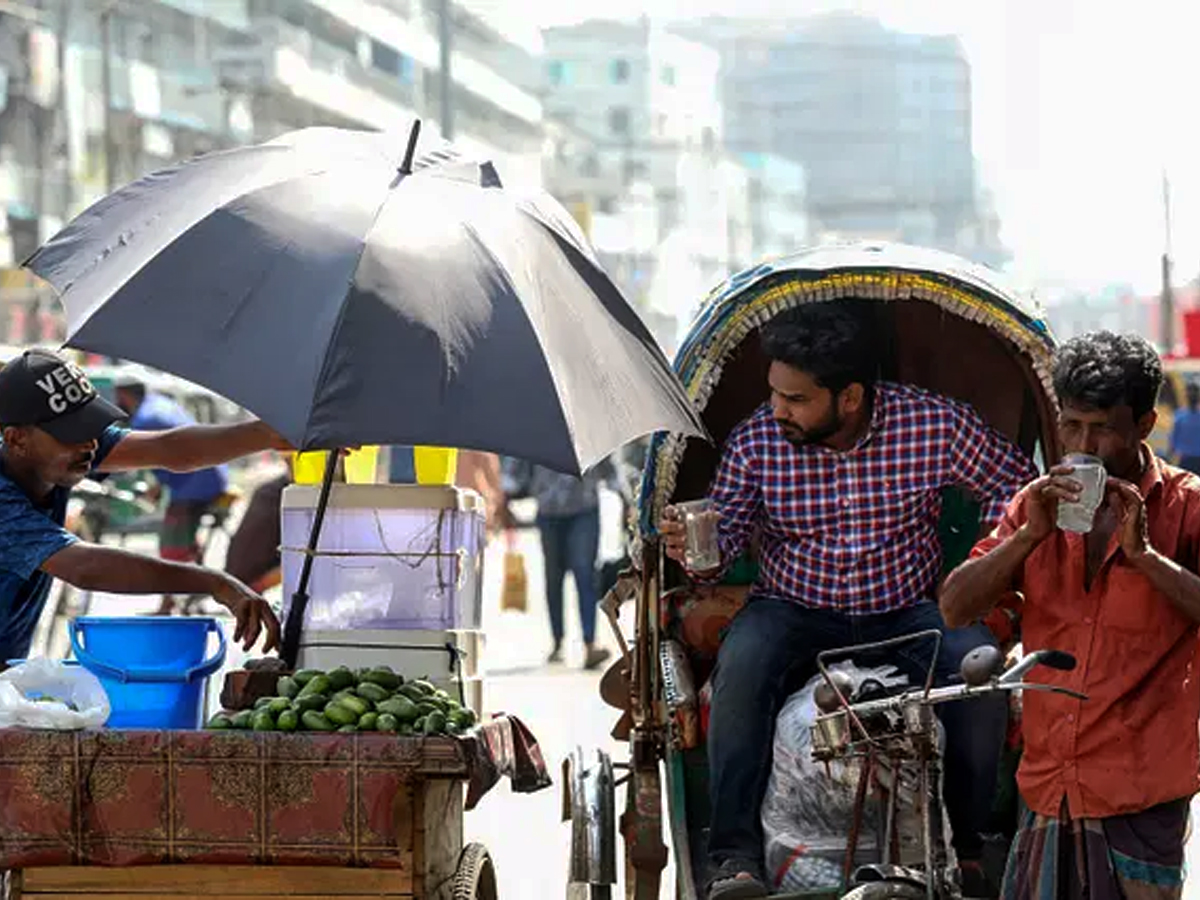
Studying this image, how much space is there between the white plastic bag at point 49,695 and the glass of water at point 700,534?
5.62ft

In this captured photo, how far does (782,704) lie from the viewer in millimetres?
6500

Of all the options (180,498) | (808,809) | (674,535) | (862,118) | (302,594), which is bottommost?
(808,809)

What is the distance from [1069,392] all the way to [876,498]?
63.6 inches

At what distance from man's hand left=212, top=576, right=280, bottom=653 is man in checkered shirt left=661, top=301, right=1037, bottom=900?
1.18m

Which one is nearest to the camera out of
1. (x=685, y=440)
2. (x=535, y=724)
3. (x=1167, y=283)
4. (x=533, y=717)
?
(x=685, y=440)

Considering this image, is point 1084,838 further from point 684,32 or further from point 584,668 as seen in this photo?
point 684,32

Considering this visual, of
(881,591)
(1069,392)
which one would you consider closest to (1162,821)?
(1069,392)

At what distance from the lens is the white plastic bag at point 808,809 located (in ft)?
20.2

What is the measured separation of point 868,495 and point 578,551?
1030 centimetres

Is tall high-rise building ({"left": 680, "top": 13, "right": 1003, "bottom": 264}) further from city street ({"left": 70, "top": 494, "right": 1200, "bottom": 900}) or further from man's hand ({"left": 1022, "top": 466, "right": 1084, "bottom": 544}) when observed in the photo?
man's hand ({"left": 1022, "top": 466, "right": 1084, "bottom": 544})

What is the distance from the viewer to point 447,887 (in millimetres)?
5910

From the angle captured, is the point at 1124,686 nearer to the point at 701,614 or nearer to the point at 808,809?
the point at 808,809

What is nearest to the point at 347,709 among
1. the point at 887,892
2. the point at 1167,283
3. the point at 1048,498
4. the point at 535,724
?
the point at 887,892

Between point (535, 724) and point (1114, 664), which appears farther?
point (535, 724)
